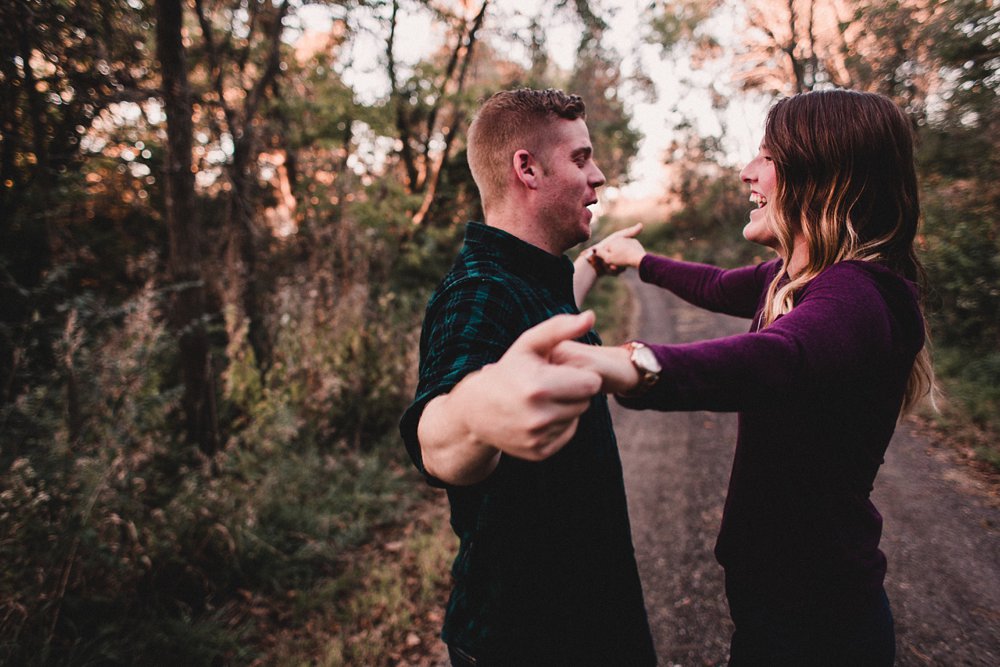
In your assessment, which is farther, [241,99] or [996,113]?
[241,99]

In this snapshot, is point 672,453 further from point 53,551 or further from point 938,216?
point 938,216

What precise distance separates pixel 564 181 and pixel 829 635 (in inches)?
64.1

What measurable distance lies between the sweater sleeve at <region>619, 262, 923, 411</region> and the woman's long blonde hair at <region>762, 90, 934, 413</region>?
0.17m

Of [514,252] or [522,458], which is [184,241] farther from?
[522,458]

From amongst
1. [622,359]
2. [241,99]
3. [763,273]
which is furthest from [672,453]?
[241,99]

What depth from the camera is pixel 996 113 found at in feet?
24.8

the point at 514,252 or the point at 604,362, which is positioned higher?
the point at 514,252

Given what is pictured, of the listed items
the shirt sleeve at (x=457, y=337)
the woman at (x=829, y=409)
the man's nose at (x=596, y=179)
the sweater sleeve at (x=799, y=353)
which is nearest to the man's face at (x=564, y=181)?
the man's nose at (x=596, y=179)

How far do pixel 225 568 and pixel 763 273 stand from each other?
3907 millimetres

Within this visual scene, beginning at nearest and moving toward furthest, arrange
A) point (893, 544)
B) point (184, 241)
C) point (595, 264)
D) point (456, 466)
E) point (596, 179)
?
point (456, 466) < point (596, 179) < point (595, 264) < point (893, 544) < point (184, 241)

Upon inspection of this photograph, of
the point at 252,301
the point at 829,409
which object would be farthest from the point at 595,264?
the point at 252,301

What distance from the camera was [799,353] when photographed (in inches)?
34.4

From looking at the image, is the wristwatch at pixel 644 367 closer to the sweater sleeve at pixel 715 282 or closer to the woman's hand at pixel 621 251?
the sweater sleeve at pixel 715 282

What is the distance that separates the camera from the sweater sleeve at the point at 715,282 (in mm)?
1987
